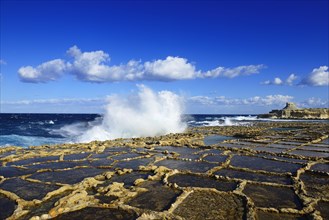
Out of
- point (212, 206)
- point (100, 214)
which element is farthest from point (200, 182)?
point (100, 214)

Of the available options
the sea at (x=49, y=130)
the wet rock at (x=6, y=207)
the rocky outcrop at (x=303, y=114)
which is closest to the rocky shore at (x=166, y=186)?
the wet rock at (x=6, y=207)

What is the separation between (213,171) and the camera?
10.3m

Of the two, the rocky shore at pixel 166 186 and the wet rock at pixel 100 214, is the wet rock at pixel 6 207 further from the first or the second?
the wet rock at pixel 100 214

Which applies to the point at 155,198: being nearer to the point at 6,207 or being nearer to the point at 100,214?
the point at 100,214

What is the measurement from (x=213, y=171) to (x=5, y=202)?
639 cm

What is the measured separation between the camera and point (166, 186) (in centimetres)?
834

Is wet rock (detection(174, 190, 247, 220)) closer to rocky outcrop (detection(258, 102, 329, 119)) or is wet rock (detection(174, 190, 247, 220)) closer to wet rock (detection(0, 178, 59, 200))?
wet rock (detection(0, 178, 59, 200))

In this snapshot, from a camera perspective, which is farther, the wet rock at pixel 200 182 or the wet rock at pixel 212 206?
the wet rock at pixel 200 182

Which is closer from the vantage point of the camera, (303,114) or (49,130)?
(49,130)

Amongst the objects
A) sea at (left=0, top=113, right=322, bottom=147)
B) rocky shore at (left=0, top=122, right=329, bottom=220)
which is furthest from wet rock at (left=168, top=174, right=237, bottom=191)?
sea at (left=0, top=113, right=322, bottom=147)

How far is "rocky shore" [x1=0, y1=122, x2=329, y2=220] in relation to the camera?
251 inches

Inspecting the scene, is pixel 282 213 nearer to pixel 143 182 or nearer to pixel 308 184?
pixel 308 184

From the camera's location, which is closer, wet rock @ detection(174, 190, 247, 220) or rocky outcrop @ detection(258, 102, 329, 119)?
wet rock @ detection(174, 190, 247, 220)

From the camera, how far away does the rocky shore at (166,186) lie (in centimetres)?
637
